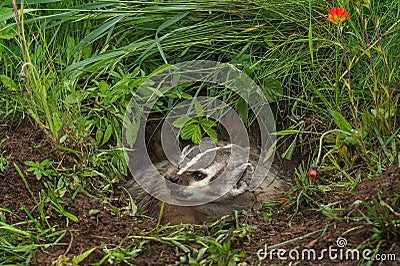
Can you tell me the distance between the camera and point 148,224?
3.17m

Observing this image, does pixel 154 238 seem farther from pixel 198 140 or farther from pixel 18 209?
pixel 198 140

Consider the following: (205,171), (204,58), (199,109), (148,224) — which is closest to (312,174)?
(205,171)

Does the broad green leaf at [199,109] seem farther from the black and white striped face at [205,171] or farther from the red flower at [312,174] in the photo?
the red flower at [312,174]

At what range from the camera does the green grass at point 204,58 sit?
129 inches

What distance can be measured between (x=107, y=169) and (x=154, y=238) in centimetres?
77

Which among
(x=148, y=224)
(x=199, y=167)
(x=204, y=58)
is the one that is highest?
(x=204, y=58)

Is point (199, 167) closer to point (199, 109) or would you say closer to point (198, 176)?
point (198, 176)

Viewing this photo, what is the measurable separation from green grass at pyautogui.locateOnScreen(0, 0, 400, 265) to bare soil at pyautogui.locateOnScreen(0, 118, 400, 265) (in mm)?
74

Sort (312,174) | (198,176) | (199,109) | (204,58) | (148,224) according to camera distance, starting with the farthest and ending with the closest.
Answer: (204,58), (199,109), (198,176), (148,224), (312,174)

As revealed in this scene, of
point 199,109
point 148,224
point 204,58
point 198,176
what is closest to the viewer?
point 148,224

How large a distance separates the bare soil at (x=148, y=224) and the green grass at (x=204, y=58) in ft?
0.24

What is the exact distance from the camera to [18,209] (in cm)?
308

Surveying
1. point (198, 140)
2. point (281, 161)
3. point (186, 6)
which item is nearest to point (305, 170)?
point (281, 161)

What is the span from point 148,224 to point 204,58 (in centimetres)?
126
